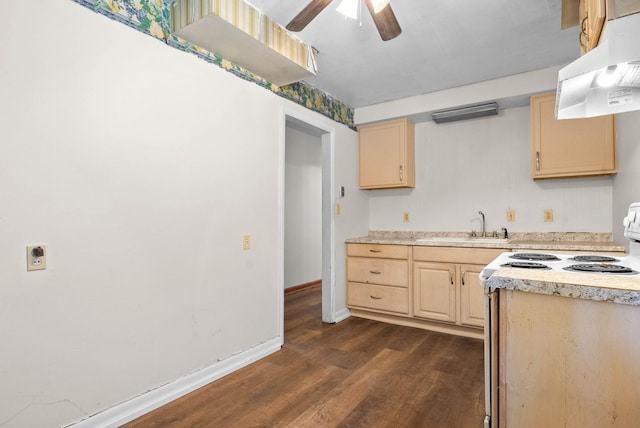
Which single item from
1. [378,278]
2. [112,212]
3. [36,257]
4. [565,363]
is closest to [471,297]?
[378,278]

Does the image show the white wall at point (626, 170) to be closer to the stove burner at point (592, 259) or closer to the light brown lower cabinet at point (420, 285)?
the stove burner at point (592, 259)

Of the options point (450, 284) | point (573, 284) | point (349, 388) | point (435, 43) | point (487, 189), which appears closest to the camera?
point (573, 284)

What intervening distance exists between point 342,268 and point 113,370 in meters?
2.41

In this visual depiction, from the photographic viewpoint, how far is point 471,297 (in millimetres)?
3066

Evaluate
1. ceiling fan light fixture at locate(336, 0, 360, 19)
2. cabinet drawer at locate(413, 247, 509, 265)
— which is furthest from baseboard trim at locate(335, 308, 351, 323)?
ceiling fan light fixture at locate(336, 0, 360, 19)

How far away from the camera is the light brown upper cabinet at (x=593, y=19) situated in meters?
1.22

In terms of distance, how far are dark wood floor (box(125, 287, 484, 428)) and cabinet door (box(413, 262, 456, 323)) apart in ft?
0.73

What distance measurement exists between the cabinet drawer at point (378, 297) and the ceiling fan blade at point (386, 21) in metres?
2.38

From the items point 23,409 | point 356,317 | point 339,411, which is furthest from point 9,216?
point 356,317

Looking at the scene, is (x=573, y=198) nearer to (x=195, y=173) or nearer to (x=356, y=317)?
(x=356, y=317)

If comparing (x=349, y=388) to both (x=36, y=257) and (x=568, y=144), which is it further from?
(x=568, y=144)

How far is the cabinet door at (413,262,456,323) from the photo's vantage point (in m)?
3.18

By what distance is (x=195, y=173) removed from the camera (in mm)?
2219

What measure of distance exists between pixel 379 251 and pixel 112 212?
8.29 feet
